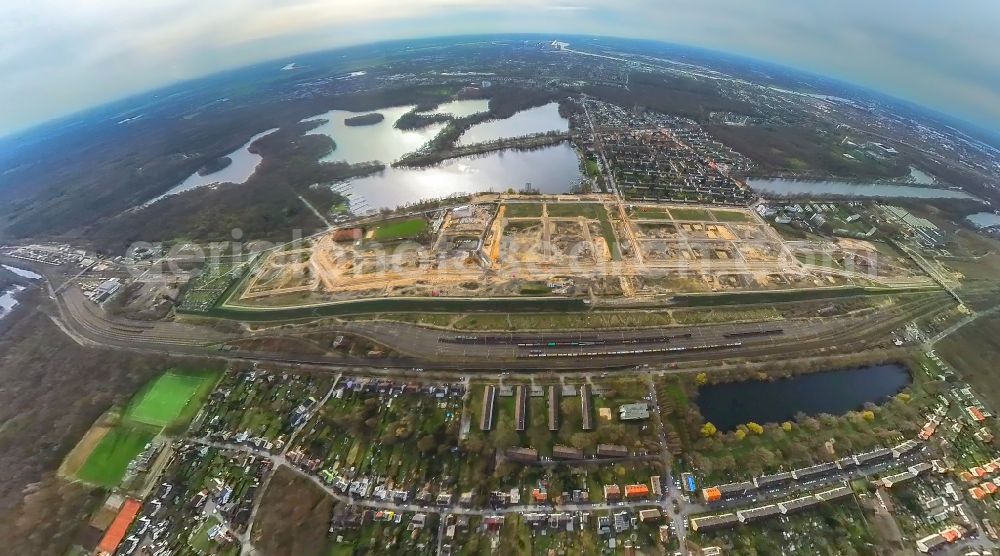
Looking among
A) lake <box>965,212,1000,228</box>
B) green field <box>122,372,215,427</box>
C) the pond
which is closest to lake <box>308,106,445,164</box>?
the pond

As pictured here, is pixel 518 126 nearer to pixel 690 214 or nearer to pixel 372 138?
pixel 372 138

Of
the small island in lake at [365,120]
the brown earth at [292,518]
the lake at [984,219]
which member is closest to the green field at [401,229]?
the brown earth at [292,518]

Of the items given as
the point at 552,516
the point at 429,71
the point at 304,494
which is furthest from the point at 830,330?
the point at 429,71

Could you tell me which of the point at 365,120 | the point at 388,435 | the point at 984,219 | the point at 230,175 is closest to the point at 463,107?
the point at 365,120

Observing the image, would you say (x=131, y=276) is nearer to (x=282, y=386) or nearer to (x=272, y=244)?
(x=272, y=244)

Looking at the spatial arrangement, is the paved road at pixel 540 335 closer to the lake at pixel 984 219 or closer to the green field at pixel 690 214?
the green field at pixel 690 214
